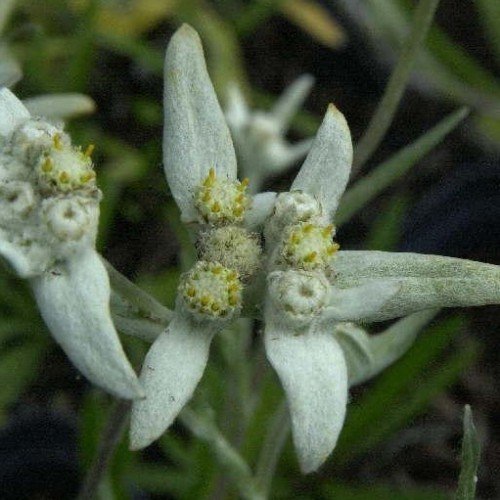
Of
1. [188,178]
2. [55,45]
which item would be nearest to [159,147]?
[55,45]

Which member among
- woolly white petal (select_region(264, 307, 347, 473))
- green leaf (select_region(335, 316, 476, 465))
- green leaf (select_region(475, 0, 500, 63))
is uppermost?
woolly white petal (select_region(264, 307, 347, 473))

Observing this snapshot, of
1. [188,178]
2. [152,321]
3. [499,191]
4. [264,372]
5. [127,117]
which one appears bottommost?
[127,117]

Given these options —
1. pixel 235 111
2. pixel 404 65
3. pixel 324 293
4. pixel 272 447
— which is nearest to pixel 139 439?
pixel 324 293

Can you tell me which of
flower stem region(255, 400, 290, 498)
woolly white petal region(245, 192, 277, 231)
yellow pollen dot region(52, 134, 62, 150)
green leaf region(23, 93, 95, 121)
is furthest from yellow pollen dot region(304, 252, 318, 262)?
green leaf region(23, 93, 95, 121)

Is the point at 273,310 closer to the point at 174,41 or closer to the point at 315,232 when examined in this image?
the point at 315,232

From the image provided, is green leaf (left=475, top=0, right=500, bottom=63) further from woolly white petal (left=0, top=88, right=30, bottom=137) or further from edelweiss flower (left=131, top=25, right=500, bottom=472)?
woolly white petal (left=0, top=88, right=30, bottom=137)
